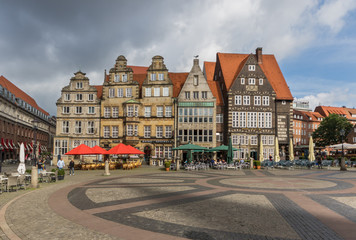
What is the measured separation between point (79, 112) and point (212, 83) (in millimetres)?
22538

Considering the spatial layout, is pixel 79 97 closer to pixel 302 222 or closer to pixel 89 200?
pixel 89 200

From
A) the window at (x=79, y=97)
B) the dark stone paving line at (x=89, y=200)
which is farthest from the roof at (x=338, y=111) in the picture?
the dark stone paving line at (x=89, y=200)

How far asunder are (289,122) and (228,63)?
14.4 m

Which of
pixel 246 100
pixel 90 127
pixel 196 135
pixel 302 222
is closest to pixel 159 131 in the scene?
pixel 196 135

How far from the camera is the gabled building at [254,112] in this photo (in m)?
43.5

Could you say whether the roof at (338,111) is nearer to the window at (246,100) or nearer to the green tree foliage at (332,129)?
the green tree foliage at (332,129)

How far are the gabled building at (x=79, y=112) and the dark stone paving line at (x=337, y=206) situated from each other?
3646 centimetres

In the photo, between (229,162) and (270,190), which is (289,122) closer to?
(229,162)

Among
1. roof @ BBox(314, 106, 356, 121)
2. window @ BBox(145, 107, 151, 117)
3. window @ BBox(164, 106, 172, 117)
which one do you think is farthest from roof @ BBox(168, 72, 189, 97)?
roof @ BBox(314, 106, 356, 121)

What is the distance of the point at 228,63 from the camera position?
162 feet

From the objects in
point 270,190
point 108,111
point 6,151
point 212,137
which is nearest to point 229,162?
point 212,137

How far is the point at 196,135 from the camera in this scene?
4316 centimetres

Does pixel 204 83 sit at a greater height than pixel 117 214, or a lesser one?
greater

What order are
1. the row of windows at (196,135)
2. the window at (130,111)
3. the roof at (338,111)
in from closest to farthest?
the window at (130,111), the row of windows at (196,135), the roof at (338,111)
